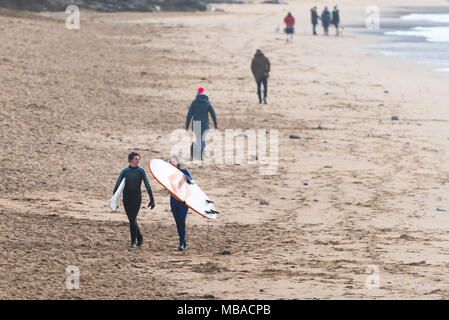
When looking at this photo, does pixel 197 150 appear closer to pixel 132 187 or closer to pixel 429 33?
pixel 132 187

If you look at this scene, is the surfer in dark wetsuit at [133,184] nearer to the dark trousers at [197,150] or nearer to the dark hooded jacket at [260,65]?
the dark trousers at [197,150]

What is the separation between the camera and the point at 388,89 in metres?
27.5

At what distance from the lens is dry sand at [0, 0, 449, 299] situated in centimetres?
1048

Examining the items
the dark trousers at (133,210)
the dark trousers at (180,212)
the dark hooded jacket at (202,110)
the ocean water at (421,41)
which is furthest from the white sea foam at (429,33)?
the dark trousers at (133,210)

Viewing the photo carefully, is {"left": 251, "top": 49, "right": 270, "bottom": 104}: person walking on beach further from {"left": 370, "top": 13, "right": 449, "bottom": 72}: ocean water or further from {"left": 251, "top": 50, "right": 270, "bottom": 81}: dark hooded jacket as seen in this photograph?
{"left": 370, "top": 13, "right": 449, "bottom": 72}: ocean water

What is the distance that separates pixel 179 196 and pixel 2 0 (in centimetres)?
4097

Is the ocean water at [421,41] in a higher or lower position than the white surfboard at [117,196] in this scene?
higher

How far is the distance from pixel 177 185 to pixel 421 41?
3550cm

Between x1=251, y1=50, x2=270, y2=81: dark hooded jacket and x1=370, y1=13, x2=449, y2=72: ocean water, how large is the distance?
11788 mm

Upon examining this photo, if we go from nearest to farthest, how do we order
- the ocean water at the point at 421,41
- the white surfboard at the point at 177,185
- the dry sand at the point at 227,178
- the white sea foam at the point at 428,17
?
1. the dry sand at the point at 227,178
2. the white surfboard at the point at 177,185
3. the ocean water at the point at 421,41
4. the white sea foam at the point at 428,17

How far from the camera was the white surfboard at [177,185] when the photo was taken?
11016mm

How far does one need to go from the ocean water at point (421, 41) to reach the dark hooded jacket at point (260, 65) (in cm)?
1179

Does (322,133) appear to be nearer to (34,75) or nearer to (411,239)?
(411,239)

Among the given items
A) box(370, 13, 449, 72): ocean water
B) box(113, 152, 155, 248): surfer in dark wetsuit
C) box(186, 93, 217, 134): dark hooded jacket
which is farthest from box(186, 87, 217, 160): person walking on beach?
box(370, 13, 449, 72): ocean water
